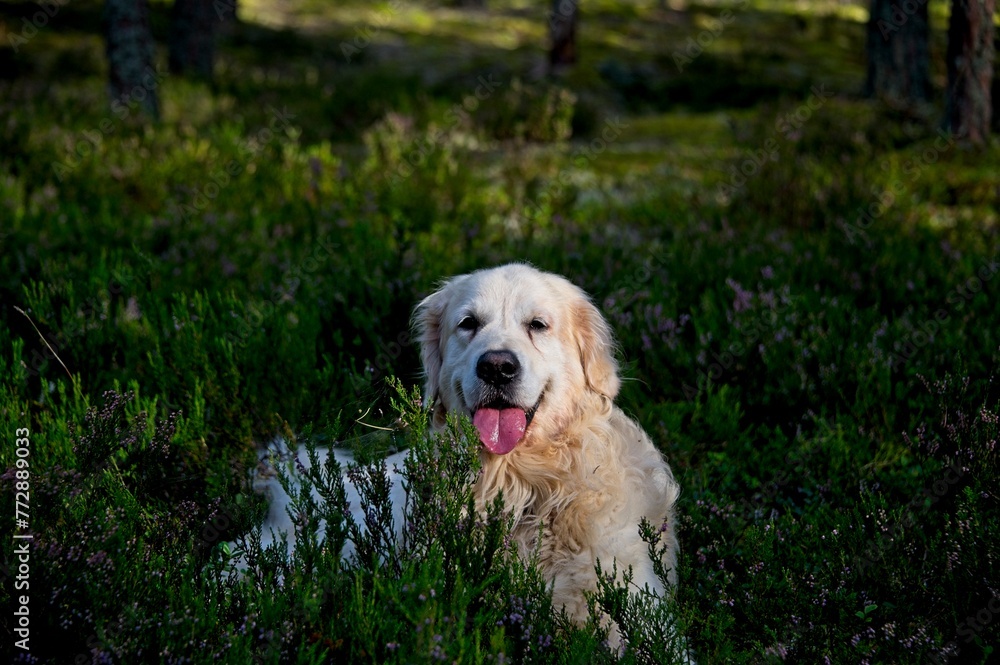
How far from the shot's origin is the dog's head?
9.91 feet

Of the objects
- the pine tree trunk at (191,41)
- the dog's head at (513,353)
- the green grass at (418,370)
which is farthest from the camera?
the pine tree trunk at (191,41)

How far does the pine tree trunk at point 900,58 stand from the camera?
11.9 meters

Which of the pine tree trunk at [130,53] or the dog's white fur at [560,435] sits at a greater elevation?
the pine tree trunk at [130,53]

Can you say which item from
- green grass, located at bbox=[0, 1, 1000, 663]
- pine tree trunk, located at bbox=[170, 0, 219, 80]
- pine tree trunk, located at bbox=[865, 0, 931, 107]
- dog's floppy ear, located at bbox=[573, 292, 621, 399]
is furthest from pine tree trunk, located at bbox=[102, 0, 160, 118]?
pine tree trunk, located at bbox=[865, 0, 931, 107]

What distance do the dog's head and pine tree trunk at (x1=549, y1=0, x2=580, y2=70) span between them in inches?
576

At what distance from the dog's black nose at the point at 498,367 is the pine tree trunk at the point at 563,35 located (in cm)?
1526

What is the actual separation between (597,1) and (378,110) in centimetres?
1904

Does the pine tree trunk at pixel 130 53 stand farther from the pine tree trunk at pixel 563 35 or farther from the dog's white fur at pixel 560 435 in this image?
the pine tree trunk at pixel 563 35

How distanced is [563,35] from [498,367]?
1541cm

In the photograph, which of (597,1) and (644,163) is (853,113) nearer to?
(644,163)

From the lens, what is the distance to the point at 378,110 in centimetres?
1158

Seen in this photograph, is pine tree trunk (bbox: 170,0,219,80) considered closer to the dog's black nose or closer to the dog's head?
the dog's head

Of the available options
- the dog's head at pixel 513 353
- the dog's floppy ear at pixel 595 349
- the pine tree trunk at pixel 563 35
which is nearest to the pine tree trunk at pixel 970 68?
the dog's floppy ear at pixel 595 349

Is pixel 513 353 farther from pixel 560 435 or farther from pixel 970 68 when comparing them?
pixel 970 68
